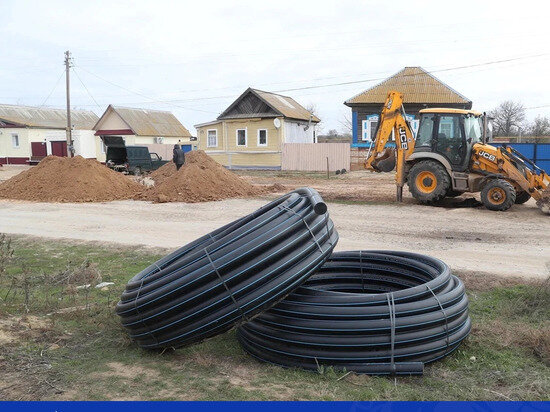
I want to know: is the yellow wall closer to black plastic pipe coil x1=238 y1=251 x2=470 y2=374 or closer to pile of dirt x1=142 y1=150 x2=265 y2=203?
pile of dirt x1=142 y1=150 x2=265 y2=203

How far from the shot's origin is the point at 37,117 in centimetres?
5159

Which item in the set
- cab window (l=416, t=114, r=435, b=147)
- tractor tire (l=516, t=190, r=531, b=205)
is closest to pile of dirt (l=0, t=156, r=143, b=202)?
cab window (l=416, t=114, r=435, b=147)

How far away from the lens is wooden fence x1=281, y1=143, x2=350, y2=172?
31547 millimetres

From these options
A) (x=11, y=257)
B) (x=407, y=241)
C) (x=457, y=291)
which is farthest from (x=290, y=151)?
(x=457, y=291)

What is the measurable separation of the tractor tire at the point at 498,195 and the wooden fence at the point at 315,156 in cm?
1800

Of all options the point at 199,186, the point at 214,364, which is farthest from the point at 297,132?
the point at 214,364

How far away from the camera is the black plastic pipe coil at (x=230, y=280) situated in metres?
4.19

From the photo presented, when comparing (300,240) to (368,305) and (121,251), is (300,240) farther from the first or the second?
(121,251)

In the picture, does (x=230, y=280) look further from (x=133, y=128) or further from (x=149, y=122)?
(x=149, y=122)

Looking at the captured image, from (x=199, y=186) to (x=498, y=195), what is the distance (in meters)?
9.86

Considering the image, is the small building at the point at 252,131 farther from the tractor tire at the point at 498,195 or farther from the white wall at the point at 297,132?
the tractor tire at the point at 498,195

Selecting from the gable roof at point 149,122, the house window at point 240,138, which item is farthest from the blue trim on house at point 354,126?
the gable roof at point 149,122

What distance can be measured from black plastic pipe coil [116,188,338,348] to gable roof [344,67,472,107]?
2894 cm
